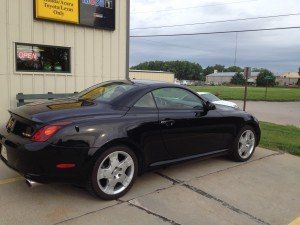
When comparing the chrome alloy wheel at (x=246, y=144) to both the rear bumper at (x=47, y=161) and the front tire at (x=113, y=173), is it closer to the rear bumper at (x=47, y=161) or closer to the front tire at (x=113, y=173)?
the front tire at (x=113, y=173)

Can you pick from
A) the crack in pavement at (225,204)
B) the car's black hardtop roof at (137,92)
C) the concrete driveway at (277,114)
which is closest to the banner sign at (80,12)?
the car's black hardtop roof at (137,92)

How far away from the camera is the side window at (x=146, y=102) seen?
15.4 feet

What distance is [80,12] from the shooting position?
10164 millimetres

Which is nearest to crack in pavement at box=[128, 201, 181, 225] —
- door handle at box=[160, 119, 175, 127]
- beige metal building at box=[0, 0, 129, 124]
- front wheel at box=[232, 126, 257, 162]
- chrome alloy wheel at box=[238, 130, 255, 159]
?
door handle at box=[160, 119, 175, 127]

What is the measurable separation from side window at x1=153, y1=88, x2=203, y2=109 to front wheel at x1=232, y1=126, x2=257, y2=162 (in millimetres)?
1147

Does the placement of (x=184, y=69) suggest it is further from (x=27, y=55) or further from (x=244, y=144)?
(x=244, y=144)

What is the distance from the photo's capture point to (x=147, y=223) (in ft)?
12.2

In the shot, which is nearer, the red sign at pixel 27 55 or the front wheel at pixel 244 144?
the front wheel at pixel 244 144

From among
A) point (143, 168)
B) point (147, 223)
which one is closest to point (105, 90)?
A: point (143, 168)

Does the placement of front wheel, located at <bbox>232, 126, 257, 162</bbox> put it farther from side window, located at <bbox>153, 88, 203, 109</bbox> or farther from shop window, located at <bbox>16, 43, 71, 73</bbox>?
shop window, located at <bbox>16, 43, 71, 73</bbox>

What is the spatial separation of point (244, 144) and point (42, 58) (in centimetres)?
620

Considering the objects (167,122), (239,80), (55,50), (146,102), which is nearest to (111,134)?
(146,102)

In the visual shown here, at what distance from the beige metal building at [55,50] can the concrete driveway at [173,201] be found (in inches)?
179

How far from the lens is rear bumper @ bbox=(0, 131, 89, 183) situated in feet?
12.6
